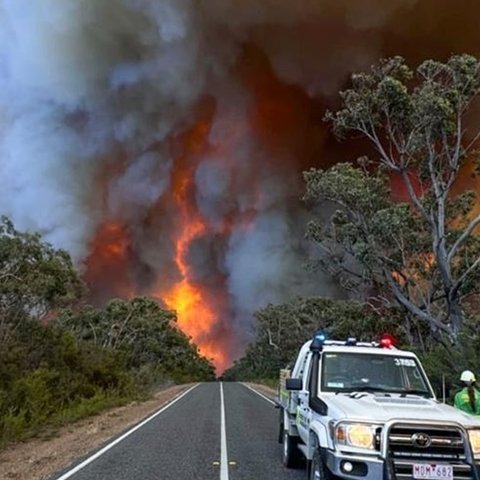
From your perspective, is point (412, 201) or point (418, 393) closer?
point (418, 393)

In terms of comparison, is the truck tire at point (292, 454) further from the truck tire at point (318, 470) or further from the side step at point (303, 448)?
the truck tire at point (318, 470)

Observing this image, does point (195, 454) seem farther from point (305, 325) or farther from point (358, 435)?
point (305, 325)

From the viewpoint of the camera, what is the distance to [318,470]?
25.4 ft

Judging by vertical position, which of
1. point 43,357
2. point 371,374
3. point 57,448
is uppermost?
point 43,357

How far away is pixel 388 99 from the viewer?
31.0 meters

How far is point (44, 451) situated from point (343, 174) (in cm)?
2212

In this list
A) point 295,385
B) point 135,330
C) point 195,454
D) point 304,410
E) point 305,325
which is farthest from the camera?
point 135,330

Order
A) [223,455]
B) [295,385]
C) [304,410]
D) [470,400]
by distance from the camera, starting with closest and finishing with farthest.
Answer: [295,385], [470,400], [304,410], [223,455]

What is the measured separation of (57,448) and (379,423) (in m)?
9.65

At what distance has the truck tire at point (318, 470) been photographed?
7275 millimetres

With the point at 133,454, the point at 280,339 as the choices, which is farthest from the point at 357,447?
the point at 280,339

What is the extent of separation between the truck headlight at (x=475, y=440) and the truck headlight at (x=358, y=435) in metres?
0.99

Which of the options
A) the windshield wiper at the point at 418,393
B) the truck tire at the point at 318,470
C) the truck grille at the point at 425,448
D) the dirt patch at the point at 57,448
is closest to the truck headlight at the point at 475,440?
the truck grille at the point at 425,448

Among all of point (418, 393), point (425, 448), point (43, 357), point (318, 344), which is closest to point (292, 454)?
point (318, 344)
